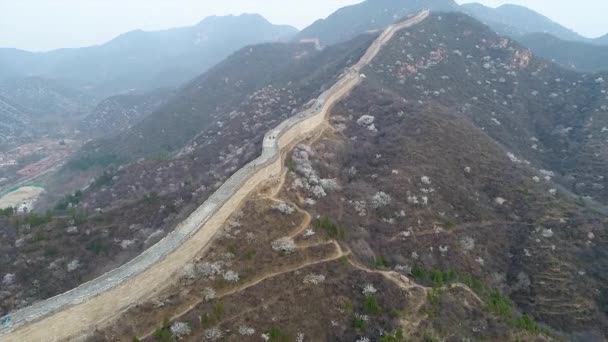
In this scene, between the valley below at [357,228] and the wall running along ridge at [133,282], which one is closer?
the wall running along ridge at [133,282]

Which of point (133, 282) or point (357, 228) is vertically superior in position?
point (133, 282)

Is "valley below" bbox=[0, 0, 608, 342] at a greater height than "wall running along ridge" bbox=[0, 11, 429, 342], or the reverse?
"wall running along ridge" bbox=[0, 11, 429, 342]

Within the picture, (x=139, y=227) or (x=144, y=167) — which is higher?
(x=139, y=227)

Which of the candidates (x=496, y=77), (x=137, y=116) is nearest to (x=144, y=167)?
(x=496, y=77)

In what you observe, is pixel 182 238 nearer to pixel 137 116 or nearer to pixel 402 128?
pixel 402 128

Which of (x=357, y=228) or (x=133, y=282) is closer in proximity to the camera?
(x=133, y=282)

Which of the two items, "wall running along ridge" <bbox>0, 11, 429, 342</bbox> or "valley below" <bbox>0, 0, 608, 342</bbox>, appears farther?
"valley below" <bbox>0, 0, 608, 342</bbox>

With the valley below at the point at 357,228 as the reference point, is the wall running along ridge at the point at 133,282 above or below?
above

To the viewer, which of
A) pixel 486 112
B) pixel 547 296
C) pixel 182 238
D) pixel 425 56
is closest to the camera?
pixel 182 238
